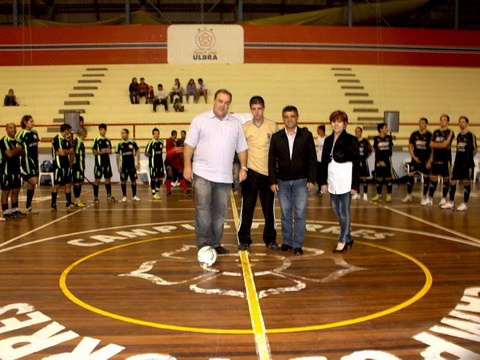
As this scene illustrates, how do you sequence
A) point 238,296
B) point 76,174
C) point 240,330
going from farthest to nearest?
point 76,174
point 238,296
point 240,330

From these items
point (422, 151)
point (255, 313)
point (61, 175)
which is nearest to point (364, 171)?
point (422, 151)

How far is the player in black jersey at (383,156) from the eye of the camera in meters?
13.4

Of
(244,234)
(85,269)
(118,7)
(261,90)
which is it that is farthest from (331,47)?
(85,269)

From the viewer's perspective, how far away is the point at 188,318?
4652 millimetres

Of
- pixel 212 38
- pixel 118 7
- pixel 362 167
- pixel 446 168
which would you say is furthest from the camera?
pixel 118 7

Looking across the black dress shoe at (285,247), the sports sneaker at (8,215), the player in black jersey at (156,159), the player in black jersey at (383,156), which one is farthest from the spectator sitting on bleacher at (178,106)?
the black dress shoe at (285,247)

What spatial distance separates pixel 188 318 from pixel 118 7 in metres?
28.4

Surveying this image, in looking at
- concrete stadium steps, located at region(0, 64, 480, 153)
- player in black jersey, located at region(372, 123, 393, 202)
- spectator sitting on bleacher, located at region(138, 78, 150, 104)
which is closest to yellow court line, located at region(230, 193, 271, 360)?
player in black jersey, located at region(372, 123, 393, 202)

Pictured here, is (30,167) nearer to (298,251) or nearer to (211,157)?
(211,157)

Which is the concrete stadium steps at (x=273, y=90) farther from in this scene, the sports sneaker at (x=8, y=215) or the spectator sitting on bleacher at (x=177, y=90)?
the sports sneaker at (x=8, y=215)

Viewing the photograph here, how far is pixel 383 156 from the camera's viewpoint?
44.3ft

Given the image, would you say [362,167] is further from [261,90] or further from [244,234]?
[261,90]

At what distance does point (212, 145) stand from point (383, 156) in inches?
303

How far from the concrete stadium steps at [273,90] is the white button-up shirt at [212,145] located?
47.5 ft
